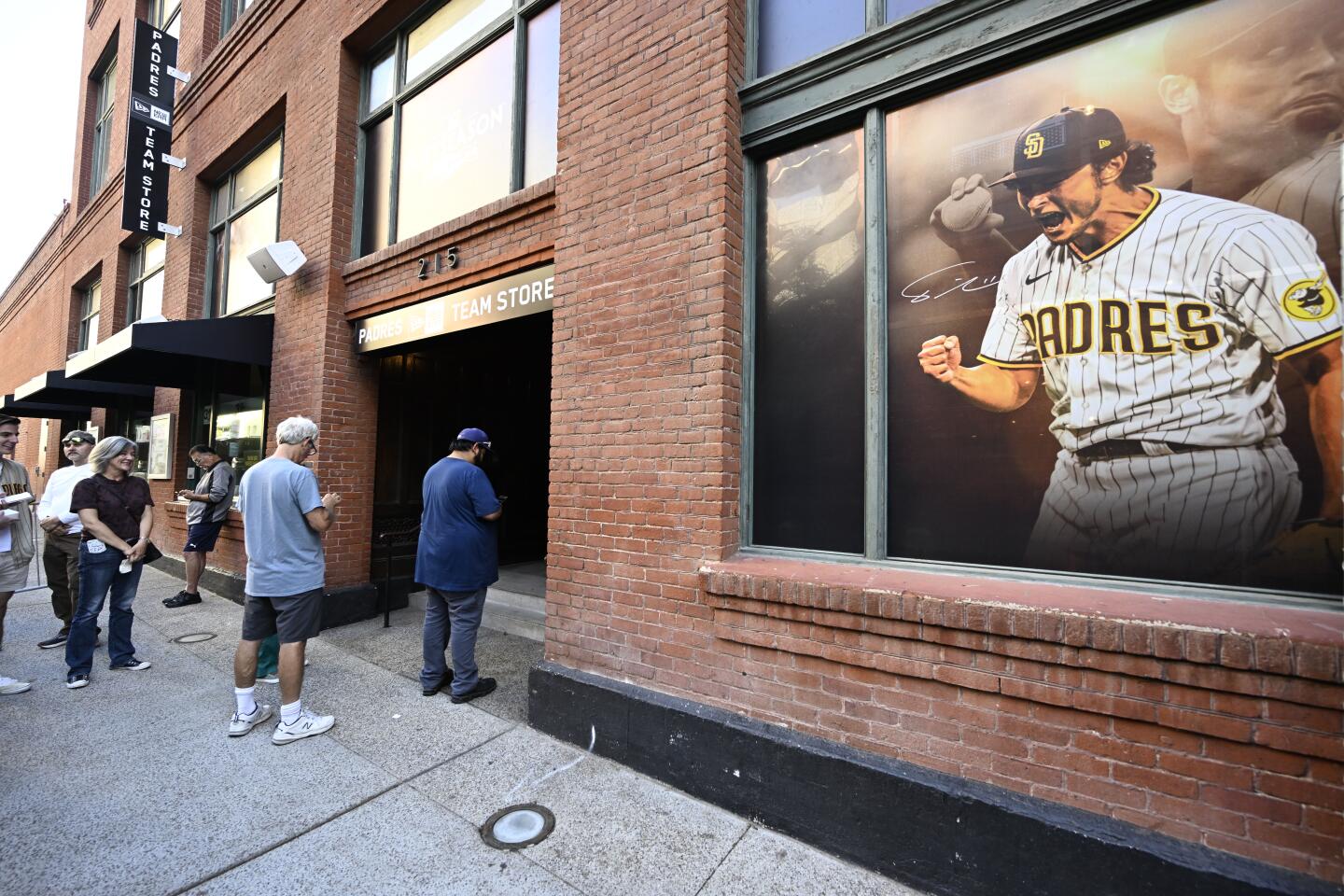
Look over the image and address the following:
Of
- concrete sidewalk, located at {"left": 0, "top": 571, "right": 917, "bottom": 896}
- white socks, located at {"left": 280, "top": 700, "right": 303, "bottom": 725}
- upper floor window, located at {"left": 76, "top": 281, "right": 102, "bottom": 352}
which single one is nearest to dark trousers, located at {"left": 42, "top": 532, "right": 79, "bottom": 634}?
concrete sidewalk, located at {"left": 0, "top": 571, "right": 917, "bottom": 896}

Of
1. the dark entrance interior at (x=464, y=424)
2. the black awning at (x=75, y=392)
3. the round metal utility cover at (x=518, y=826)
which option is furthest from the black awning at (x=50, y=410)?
the round metal utility cover at (x=518, y=826)

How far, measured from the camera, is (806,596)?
9.05 ft

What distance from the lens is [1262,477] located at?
7.11 ft

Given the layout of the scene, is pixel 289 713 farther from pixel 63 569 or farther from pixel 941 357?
pixel 941 357

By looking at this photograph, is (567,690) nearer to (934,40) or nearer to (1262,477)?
(1262,477)

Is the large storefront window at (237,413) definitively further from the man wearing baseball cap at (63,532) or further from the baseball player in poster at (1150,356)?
the baseball player in poster at (1150,356)

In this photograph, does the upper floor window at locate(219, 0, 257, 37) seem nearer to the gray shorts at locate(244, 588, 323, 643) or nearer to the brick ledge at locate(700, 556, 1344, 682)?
the gray shorts at locate(244, 588, 323, 643)

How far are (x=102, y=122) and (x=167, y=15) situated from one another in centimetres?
534

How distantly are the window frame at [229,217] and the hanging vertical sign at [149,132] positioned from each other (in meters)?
0.80

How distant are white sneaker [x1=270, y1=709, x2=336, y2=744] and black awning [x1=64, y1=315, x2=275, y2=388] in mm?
4361

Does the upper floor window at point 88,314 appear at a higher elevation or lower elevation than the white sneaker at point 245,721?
higher

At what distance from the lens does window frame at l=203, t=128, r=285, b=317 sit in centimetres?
735

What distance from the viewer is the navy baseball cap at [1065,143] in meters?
2.52

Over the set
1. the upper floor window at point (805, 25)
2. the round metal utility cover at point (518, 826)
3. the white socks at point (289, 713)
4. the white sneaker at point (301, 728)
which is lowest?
the round metal utility cover at point (518, 826)
